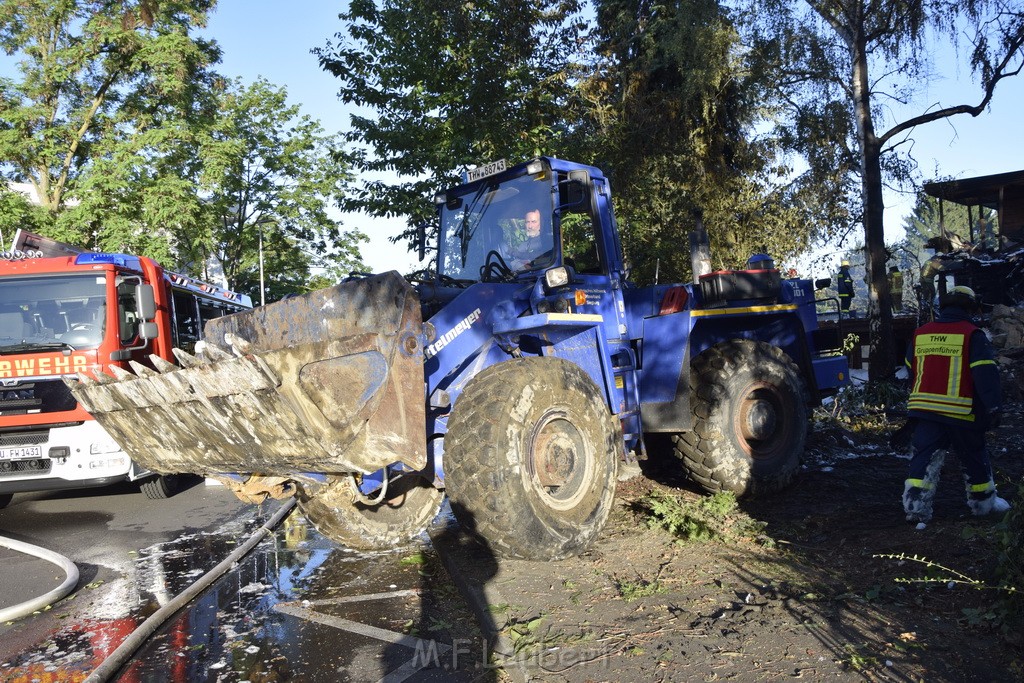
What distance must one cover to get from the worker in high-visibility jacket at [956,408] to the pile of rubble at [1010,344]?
6.99 meters

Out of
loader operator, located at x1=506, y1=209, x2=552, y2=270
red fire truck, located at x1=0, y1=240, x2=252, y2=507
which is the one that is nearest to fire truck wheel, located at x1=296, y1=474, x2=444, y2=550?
loader operator, located at x1=506, y1=209, x2=552, y2=270

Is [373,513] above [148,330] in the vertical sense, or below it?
below

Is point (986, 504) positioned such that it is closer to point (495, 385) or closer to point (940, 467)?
point (940, 467)

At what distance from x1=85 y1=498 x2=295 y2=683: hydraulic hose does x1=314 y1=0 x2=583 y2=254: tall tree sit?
6.82 m

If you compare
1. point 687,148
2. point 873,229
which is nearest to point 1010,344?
point 873,229

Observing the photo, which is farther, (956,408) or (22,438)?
(22,438)

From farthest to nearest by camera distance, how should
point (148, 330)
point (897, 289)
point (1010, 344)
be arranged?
1. point (897, 289)
2. point (1010, 344)
3. point (148, 330)

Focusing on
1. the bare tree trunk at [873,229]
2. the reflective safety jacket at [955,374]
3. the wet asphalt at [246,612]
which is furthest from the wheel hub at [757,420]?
the bare tree trunk at [873,229]

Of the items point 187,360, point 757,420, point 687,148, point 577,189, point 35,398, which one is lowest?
point 757,420

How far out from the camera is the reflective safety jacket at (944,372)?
5.36 meters

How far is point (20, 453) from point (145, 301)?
6.66 feet

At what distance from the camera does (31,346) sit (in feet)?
27.4

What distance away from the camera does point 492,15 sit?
470 inches

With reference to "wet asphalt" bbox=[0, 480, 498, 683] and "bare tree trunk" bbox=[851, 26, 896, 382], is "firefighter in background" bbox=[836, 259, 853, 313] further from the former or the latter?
"wet asphalt" bbox=[0, 480, 498, 683]
